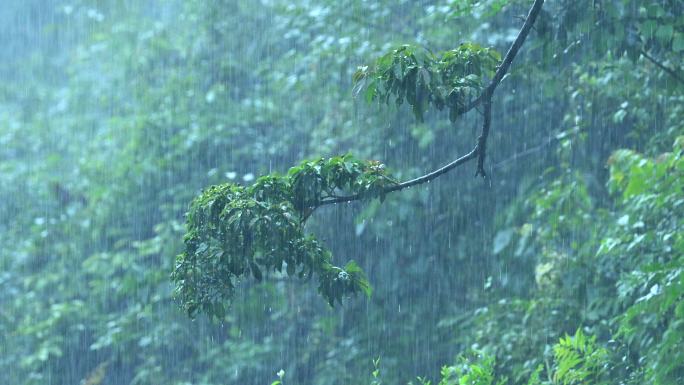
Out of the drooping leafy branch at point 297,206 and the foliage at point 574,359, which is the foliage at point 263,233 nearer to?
the drooping leafy branch at point 297,206

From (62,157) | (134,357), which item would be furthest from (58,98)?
(134,357)

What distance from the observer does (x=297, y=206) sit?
4.09 m

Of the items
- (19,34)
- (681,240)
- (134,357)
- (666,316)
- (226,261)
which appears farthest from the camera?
(19,34)

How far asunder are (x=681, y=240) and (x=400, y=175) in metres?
4.45

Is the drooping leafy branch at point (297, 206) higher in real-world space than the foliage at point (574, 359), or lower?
higher

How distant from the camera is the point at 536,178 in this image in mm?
8930

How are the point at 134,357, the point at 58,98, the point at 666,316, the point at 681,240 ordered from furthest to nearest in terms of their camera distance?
the point at 58,98 < the point at 134,357 < the point at 666,316 < the point at 681,240

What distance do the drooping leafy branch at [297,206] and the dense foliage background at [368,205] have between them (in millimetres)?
1522

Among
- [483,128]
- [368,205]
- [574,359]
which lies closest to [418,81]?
[483,128]

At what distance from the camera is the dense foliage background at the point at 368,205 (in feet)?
21.1

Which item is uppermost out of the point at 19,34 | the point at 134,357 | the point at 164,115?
the point at 19,34

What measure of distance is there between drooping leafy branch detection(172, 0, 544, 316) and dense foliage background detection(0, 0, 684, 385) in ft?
4.99

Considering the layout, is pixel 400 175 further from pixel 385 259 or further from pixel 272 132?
pixel 272 132

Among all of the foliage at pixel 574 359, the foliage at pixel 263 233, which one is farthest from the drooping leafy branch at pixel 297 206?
the foliage at pixel 574 359
